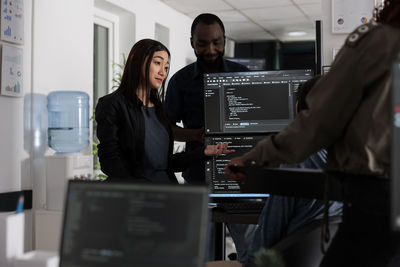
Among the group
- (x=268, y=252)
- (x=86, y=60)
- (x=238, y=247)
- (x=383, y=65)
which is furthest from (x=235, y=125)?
(x=86, y=60)

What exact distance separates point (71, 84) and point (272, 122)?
187cm

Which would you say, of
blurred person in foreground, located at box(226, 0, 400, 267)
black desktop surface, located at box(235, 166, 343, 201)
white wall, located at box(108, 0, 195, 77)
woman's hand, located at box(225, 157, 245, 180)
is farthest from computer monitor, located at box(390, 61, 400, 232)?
white wall, located at box(108, 0, 195, 77)

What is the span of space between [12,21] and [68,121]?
0.81 metres

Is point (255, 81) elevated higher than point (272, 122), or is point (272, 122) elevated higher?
point (255, 81)

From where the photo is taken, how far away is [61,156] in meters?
3.37

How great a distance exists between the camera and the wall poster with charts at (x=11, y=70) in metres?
3.20

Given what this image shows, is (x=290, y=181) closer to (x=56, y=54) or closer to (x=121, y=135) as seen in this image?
(x=121, y=135)

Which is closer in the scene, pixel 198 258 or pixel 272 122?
pixel 198 258

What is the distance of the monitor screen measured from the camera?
2.53m

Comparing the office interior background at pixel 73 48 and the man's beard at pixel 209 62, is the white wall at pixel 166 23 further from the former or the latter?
the man's beard at pixel 209 62

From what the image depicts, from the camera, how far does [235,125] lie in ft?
8.33

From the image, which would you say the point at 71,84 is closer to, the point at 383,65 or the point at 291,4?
the point at 383,65

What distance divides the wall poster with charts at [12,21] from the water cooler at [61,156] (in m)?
0.45

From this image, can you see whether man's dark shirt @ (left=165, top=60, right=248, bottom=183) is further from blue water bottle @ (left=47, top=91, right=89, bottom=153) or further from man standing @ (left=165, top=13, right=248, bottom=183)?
blue water bottle @ (left=47, top=91, right=89, bottom=153)
